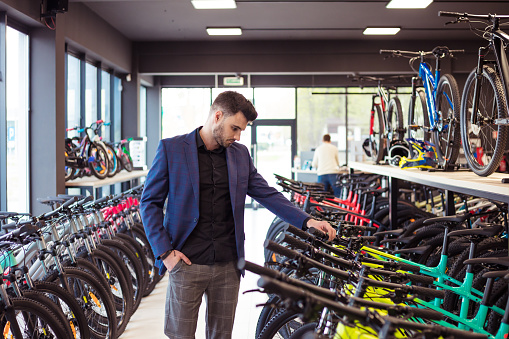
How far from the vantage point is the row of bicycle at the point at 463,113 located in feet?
9.40

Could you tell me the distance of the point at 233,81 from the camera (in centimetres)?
1166

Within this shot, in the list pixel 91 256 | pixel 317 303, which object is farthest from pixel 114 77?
pixel 317 303

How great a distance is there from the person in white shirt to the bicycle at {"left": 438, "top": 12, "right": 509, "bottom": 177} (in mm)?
6033

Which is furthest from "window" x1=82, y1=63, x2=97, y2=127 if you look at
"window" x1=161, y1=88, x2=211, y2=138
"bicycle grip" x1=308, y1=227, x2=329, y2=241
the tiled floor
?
"bicycle grip" x1=308, y1=227, x2=329, y2=241

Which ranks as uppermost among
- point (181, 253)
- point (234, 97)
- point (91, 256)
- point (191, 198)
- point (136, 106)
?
point (136, 106)

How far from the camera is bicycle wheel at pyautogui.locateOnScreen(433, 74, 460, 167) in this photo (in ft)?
13.2

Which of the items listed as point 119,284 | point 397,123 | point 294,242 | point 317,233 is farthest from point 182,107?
point 294,242

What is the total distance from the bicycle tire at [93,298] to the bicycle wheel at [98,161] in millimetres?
3909

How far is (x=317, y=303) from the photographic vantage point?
1056mm

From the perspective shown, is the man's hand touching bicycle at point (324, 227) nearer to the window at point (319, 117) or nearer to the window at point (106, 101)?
the window at point (106, 101)

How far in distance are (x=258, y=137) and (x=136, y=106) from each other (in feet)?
11.2

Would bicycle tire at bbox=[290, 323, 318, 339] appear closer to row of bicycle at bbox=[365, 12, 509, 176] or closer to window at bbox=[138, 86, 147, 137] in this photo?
row of bicycle at bbox=[365, 12, 509, 176]

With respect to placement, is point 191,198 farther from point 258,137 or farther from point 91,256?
point 258,137

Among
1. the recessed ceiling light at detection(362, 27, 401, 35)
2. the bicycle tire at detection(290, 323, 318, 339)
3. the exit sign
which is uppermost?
the recessed ceiling light at detection(362, 27, 401, 35)
